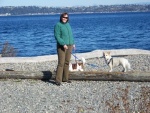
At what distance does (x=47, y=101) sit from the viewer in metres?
9.36

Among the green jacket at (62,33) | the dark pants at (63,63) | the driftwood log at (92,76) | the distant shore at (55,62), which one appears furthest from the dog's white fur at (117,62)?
the green jacket at (62,33)

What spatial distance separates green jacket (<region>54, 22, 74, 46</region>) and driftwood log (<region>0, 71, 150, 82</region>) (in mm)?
1349

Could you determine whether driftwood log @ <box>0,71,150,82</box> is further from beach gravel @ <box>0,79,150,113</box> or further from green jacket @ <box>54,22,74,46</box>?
green jacket @ <box>54,22,74,46</box>

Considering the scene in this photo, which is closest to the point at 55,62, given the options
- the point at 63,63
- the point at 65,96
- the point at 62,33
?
the point at 63,63

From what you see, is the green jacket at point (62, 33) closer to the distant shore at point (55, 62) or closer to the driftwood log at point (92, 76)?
the driftwood log at point (92, 76)

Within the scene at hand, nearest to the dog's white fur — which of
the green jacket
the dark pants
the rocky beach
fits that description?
→ the rocky beach

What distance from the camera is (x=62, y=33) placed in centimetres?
1059

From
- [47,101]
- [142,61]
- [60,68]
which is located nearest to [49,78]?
[60,68]

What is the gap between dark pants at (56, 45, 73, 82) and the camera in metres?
10.8

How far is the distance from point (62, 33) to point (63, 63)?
827 millimetres

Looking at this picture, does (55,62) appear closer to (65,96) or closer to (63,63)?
(63,63)

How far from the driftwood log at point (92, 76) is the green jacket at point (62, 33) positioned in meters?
1.35

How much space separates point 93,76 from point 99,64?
13.6 ft

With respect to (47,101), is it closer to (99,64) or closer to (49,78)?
(49,78)
